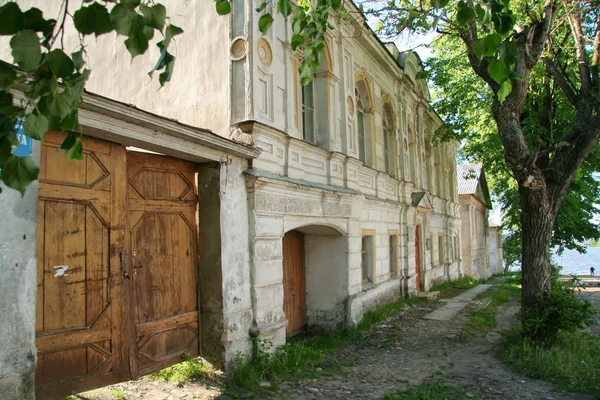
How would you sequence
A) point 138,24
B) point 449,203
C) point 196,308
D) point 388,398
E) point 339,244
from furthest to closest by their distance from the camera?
point 449,203 < point 339,244 < point 196,308 < point 388,398 < point 138,24

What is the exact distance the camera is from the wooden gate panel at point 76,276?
13.7ft

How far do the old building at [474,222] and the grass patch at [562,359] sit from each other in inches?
665

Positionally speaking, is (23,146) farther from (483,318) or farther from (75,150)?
(483,318)

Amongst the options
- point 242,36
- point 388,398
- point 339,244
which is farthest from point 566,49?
point 388,398

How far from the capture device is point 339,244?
9125 millimetres

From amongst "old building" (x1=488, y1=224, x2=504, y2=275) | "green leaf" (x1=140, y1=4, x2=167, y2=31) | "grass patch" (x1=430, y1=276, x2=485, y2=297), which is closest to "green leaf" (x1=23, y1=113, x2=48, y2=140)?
"green leaf" (x1=140, y1=4, x2=167, y2=31)

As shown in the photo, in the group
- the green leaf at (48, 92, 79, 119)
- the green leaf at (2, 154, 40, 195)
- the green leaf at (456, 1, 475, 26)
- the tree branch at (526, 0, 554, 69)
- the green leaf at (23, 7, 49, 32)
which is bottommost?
the green leaf at (2, 154, 40, 195)

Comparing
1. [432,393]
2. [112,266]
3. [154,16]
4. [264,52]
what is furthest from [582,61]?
[154,16]

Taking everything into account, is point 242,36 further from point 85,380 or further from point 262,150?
point 85,380

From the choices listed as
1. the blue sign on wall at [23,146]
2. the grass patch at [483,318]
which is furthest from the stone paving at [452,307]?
the blue sign on wall at [23,146]

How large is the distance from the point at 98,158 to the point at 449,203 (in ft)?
59.4

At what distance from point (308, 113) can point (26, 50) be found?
25.4 ft

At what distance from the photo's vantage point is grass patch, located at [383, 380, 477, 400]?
5645 millimetres

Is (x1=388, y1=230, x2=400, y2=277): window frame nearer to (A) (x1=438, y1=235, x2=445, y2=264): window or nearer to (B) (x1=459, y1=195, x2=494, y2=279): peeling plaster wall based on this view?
(A) (x1=438, y1=235, x2=445, y2=264): window
